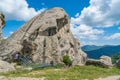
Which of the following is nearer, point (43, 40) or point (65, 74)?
point (65, 74)

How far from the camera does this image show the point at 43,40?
2172 inches

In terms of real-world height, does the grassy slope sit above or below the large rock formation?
below

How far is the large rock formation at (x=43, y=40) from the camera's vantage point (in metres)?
52.8

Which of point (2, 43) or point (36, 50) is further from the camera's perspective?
point (2, 43)

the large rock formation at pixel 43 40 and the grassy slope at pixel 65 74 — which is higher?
the large rock formation at pixel 43 40

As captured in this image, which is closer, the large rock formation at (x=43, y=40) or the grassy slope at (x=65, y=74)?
the grassy slope at (x=65, y=74)

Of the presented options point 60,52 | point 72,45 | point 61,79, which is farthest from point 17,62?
point 61,79

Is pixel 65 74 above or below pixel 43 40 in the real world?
below

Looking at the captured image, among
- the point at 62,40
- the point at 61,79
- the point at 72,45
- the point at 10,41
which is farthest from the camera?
the point at 72,45

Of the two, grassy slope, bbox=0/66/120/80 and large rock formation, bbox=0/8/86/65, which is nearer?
grassy slope, bbox=0/66/120/80

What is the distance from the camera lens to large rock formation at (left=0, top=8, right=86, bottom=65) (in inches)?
2079

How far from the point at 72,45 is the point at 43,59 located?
12380mm

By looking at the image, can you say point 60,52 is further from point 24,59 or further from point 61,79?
point 61,79

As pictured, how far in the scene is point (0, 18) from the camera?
214ft
